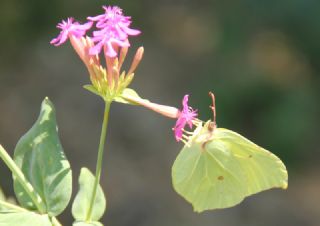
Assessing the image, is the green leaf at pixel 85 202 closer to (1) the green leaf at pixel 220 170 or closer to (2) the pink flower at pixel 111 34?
(1) the green leaf at pixel 220 170

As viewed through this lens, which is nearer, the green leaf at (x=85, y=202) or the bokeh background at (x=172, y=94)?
the green leaf at (x=85, y=202)

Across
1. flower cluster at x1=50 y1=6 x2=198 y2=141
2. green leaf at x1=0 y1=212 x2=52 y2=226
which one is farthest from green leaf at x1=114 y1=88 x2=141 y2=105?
green leaf at x1=0 y1=212 x2=52 y2=226

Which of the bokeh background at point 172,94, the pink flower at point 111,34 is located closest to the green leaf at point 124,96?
the pink flower at point 111,34

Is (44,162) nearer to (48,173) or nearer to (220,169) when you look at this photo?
(48,173)

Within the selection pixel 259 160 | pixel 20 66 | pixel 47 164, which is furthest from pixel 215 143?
pixel 20 66

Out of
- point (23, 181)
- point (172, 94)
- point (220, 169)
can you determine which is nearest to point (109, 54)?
point (23, 181)

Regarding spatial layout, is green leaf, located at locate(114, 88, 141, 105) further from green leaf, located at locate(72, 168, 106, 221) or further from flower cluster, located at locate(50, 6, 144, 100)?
green leaf, located at locate(72, 168, 106, 221)

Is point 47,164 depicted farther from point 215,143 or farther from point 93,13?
point 93,13
